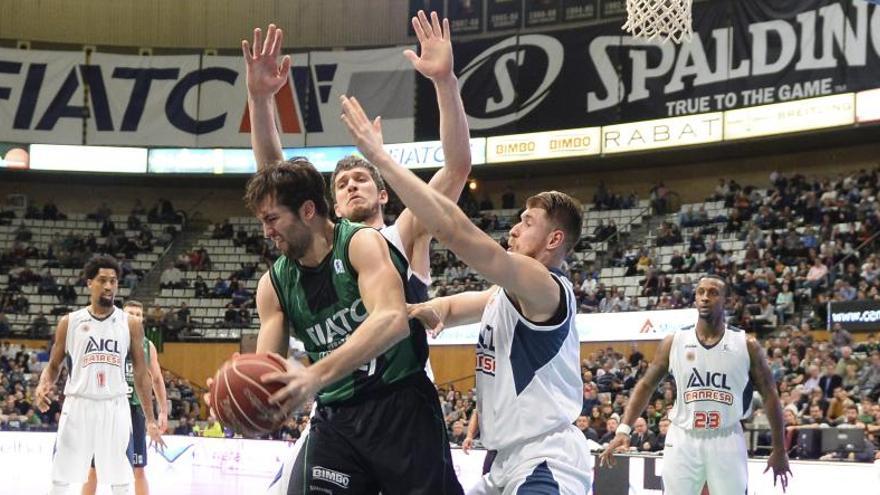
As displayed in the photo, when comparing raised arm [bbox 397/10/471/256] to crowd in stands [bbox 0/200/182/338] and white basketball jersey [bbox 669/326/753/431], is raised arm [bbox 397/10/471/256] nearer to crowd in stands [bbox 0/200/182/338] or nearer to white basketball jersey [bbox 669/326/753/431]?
white basketball jersey [bbox 669/326/753/431]

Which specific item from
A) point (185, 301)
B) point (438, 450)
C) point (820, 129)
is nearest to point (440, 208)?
point (438, 450)

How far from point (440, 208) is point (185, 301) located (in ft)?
91.2

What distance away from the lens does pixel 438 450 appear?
175 inches

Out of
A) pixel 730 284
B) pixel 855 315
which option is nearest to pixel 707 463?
pixel 855 315

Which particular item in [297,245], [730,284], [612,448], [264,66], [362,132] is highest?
[730,284]

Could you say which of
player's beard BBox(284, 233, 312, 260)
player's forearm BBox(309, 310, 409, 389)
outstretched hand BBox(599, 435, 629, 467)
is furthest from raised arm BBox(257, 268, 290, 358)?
outstretched hand BBox(599, 435, 629, 467)

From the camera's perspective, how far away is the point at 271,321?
4539mm

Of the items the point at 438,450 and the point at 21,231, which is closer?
the point at 438,450

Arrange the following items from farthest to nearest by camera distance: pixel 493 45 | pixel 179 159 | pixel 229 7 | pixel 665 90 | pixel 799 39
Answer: pixel 229 7
pixel 179 159
pixel 493 45
pixel 665 90
pixel 799 39

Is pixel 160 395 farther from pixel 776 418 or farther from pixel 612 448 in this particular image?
pixel 776 418

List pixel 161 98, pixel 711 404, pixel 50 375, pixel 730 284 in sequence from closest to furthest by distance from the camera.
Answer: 1. pixel 711 404
2. pixel 50 375
3. pixel 730 284
4. pixel 161 98

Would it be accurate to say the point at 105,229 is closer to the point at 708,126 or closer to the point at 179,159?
the point at 179,159

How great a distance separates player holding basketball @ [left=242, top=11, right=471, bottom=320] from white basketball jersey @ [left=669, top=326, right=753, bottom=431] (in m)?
3.53

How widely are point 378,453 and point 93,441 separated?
603cm
